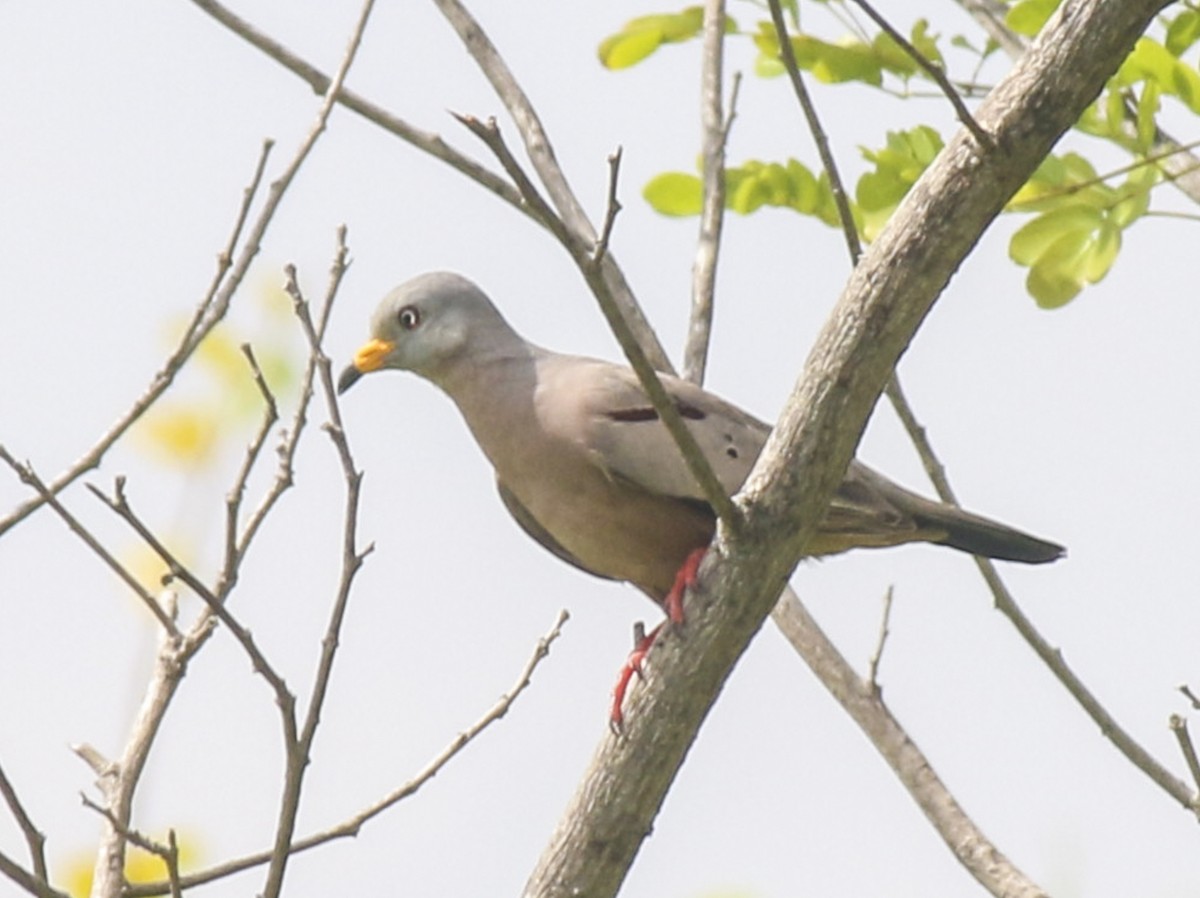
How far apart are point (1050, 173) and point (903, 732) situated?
134 centimetres

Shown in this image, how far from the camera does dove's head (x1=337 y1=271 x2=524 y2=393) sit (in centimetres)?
487

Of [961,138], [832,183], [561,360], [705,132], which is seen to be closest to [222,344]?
[561,360]

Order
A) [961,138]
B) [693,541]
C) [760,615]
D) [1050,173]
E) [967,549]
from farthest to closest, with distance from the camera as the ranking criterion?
[967,549] → [693,541] → [1050,173] → [760,615] → [961,138]

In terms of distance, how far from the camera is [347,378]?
4891 mm

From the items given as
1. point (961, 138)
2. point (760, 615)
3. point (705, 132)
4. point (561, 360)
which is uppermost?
point (705, 132)

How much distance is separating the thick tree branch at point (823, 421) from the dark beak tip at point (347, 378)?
161cm

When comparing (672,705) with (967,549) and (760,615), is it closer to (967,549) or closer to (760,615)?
(760,615)

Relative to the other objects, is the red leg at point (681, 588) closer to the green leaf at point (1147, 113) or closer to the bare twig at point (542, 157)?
the bare twig at point (542, 157)

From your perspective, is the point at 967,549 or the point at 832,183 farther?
the point at 967,549

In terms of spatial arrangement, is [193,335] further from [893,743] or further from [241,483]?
[893,743]

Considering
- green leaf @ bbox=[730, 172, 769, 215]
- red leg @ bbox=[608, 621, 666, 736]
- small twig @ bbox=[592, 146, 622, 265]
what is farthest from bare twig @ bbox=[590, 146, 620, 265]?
green leaf @ bbox=[730, 172, 769, 215]

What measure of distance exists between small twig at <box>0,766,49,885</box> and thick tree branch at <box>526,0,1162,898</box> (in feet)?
3.03

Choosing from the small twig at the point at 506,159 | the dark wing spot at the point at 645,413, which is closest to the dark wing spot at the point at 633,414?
the dark wing spot at the point at 645,413

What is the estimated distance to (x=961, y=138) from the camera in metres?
3.08
